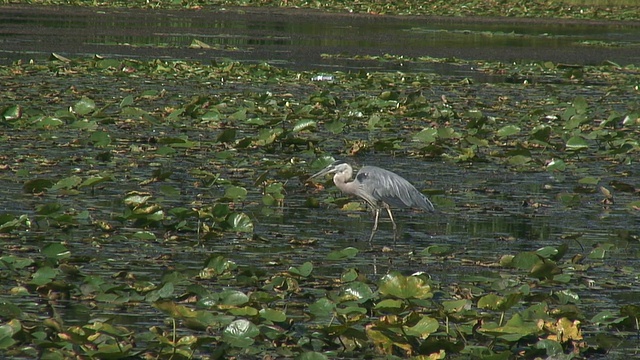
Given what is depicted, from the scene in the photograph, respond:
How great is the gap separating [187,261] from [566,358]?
2556 mm

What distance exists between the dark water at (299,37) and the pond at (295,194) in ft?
2.97

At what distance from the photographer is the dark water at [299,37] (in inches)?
827

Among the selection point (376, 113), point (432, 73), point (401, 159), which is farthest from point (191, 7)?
point (401, 159)

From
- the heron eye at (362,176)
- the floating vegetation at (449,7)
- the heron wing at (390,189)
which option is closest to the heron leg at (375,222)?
the heron wing at (390,189)

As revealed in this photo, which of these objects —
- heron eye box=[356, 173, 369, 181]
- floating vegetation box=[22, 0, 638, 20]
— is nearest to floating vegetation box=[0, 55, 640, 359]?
heron eye box=[356, 173, 369, 181]

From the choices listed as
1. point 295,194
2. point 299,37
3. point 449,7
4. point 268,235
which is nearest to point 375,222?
point 268,235

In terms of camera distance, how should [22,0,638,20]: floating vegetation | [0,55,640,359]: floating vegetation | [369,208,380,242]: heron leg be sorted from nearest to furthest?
[0,55,640,359]: floating vegetation → [369,208,380,242]: heron leg → [22,0,638,20]: floating vegetation

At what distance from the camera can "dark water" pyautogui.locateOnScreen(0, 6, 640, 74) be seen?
21.0 m

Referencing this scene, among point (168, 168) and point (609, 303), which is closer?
point (609, 303)

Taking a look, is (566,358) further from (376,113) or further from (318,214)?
(376,113)

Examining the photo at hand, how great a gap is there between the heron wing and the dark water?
36.1ft

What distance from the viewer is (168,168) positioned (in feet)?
33.4

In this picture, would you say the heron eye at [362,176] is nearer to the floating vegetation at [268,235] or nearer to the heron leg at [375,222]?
the heron leg at [375,222]

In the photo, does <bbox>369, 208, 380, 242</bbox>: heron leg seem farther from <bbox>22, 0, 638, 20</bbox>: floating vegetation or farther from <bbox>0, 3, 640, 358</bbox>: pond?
<bbox>22, 0, 638, 20</bbox>: floating vegetation
